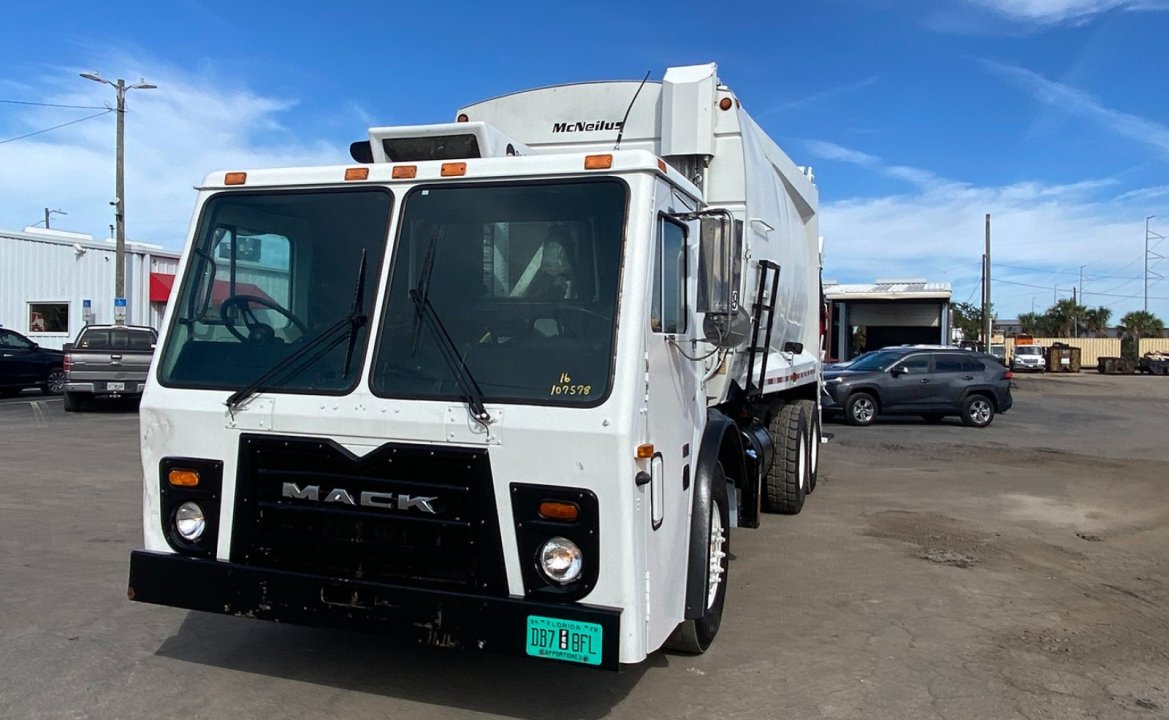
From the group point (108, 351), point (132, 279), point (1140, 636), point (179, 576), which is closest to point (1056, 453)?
point (1140, 636)

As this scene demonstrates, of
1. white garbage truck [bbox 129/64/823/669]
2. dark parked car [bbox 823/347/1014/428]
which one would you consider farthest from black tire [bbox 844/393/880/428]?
white garbage truck [bbox 129/64/823/669]

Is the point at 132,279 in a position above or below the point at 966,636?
above

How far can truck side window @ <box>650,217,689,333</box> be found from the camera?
407 centimetres

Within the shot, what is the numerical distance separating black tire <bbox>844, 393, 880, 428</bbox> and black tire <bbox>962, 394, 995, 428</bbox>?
186 centimetres

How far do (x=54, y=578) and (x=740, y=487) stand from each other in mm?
4528

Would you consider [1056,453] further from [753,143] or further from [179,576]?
[179,576]

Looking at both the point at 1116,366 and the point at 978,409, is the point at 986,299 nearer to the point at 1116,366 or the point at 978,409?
the point at 1116,366

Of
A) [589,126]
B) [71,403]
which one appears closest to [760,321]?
[589,126]

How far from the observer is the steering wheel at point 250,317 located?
4.35 metres

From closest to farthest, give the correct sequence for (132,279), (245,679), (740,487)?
(245,679), (740,487), (132,279)

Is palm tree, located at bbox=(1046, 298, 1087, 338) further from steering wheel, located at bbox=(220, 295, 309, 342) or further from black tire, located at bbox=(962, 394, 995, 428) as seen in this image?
steering wheel, located at bbox=(220, 295, 309, 342)

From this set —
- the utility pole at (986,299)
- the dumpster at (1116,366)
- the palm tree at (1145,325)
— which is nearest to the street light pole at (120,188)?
the utility pole at (986,299)

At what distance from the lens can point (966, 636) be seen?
18.0ft

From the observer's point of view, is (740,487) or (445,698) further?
(740,487)
